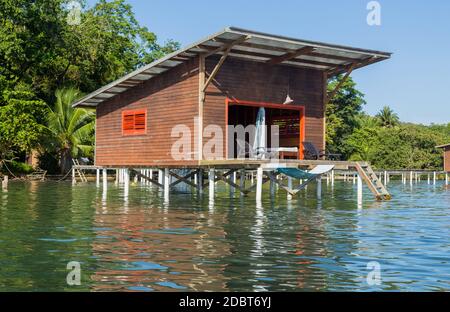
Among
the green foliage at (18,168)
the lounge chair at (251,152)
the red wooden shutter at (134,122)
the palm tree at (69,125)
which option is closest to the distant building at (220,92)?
the red wooden shutter at (134,122)

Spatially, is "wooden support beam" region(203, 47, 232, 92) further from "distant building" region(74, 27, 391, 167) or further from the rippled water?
the rippled water

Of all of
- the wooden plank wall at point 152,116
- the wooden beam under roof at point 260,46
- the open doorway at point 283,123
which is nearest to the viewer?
the wooden beam under roof at point 260,46

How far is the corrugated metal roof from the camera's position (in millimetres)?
20922

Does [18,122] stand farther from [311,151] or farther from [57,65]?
[311,151]

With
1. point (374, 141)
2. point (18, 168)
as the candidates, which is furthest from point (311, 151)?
point (374, 141)

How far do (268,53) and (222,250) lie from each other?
13.7 metres

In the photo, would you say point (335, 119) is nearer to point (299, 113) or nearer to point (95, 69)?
point (95, 69)

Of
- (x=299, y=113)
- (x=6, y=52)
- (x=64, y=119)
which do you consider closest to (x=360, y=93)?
(x=64, y=119)

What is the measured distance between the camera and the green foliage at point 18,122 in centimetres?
4131

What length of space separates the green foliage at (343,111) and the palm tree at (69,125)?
2905 cm

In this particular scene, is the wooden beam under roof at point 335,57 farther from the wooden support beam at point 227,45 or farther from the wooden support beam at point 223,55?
the wooden support beam at point 227,45

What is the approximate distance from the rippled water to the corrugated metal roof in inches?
234

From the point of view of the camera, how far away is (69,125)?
45.8 meters

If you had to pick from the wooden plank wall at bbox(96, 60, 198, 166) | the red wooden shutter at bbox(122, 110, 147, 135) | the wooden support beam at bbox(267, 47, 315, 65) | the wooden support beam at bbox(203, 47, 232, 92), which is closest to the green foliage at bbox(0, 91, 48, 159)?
the wooden plank wall at bbox(96, 60, 198, 166)
